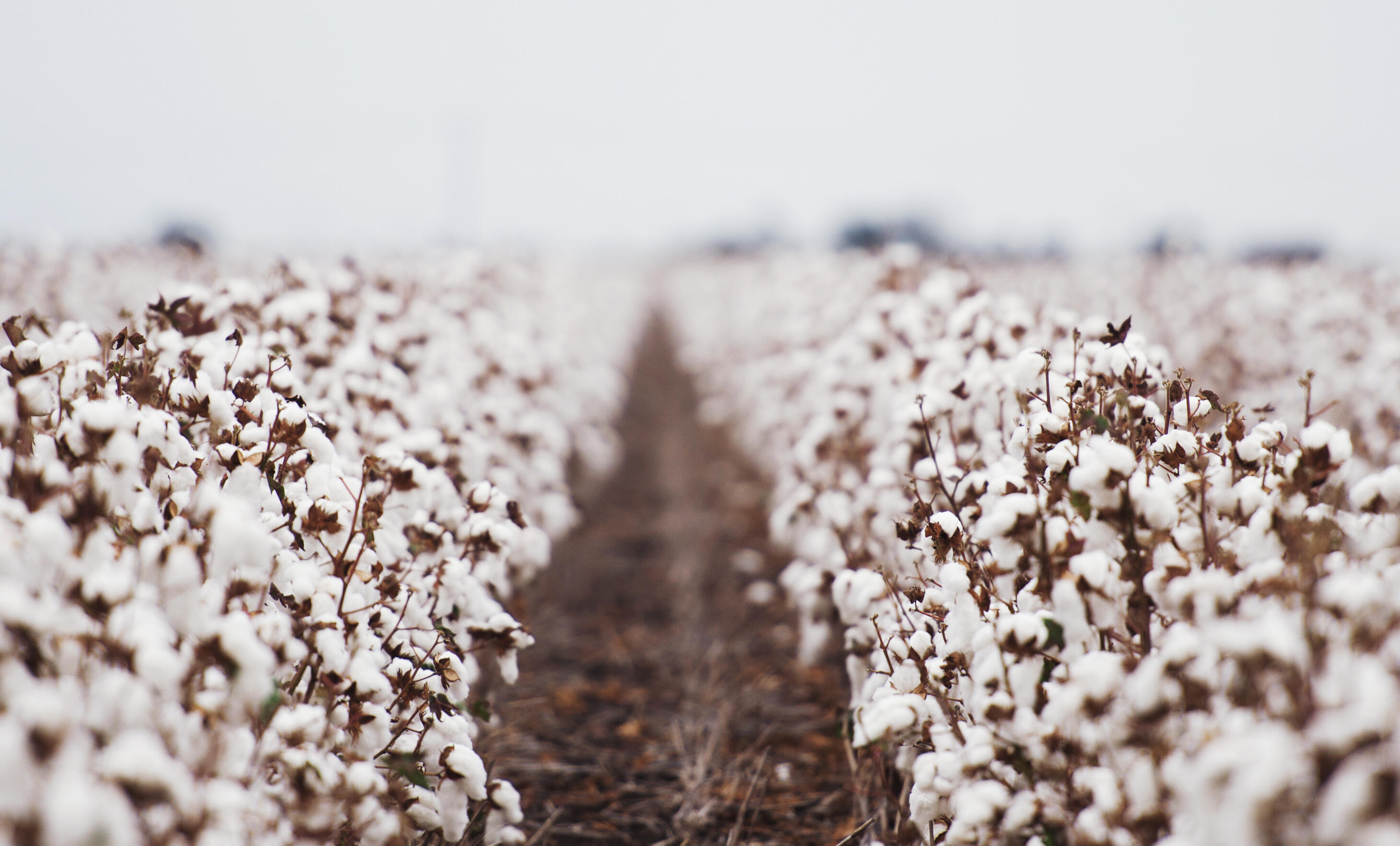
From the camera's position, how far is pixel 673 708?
4059 millimetres

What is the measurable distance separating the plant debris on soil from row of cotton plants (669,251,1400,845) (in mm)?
514

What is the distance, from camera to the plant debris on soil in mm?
3016

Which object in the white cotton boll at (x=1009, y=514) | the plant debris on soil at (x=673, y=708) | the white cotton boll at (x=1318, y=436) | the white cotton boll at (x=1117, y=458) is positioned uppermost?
the white cotton boll at (x=1318, y=436)

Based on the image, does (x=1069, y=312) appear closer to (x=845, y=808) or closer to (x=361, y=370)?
(x=845, y=808)

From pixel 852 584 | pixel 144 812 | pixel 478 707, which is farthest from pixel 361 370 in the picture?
pixel 144 812

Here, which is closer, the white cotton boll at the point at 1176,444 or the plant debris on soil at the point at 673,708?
the white cotton boll at the point at 1176,444

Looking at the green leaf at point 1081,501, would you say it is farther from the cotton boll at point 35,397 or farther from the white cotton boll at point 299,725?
the cotton boll at point 35,397

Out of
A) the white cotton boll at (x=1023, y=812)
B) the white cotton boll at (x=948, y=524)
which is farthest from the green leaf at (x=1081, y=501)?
the white cotton boll at (x=1023, y=812)

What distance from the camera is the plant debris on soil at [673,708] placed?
3016mm

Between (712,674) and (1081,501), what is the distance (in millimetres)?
2839

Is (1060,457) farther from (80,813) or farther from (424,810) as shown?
(80,813)

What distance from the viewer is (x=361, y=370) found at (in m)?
3.42

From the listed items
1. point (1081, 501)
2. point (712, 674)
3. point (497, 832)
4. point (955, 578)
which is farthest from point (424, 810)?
point (712, 674)

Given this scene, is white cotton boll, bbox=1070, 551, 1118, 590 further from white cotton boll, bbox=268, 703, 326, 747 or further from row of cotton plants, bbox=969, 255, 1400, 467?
row of cotton plants, bbox=969, 255, 1400, 467
